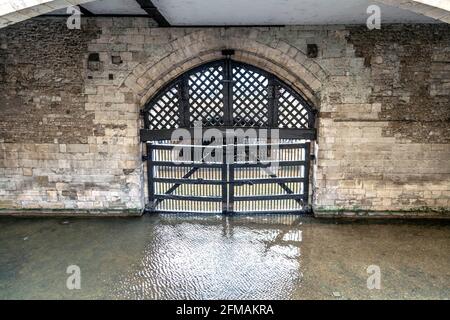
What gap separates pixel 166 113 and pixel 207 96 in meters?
0.79

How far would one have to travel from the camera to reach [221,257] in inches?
201

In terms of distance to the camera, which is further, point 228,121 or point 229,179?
point 229,179

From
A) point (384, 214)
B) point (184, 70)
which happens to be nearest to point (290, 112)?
point (184, 70)

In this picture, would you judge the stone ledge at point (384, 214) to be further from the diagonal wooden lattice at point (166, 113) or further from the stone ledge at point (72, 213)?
the stone ledge at point (72, 213)

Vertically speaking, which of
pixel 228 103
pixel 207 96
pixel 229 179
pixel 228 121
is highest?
pixel 207 96

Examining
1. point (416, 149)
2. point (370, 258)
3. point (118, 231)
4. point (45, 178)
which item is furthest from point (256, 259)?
point (45, 178)

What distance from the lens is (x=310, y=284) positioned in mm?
4422

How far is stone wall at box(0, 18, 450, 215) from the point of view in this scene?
5.76 m

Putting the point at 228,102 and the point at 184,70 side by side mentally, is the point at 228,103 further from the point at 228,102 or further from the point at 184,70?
the point at 184,70

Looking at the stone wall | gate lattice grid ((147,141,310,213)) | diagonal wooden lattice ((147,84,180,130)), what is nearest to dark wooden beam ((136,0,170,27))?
the stone wall

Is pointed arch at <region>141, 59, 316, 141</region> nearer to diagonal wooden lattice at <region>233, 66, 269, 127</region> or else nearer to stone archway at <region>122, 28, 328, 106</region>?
diagonal wooden lattice at <region>233, 66, 269, 127</region>

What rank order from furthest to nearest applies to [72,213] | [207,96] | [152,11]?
[72,213] < [207,96] < [152,11]

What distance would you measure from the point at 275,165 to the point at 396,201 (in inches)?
87.5

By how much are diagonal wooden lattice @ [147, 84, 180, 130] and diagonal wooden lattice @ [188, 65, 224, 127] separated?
260 millimetres
